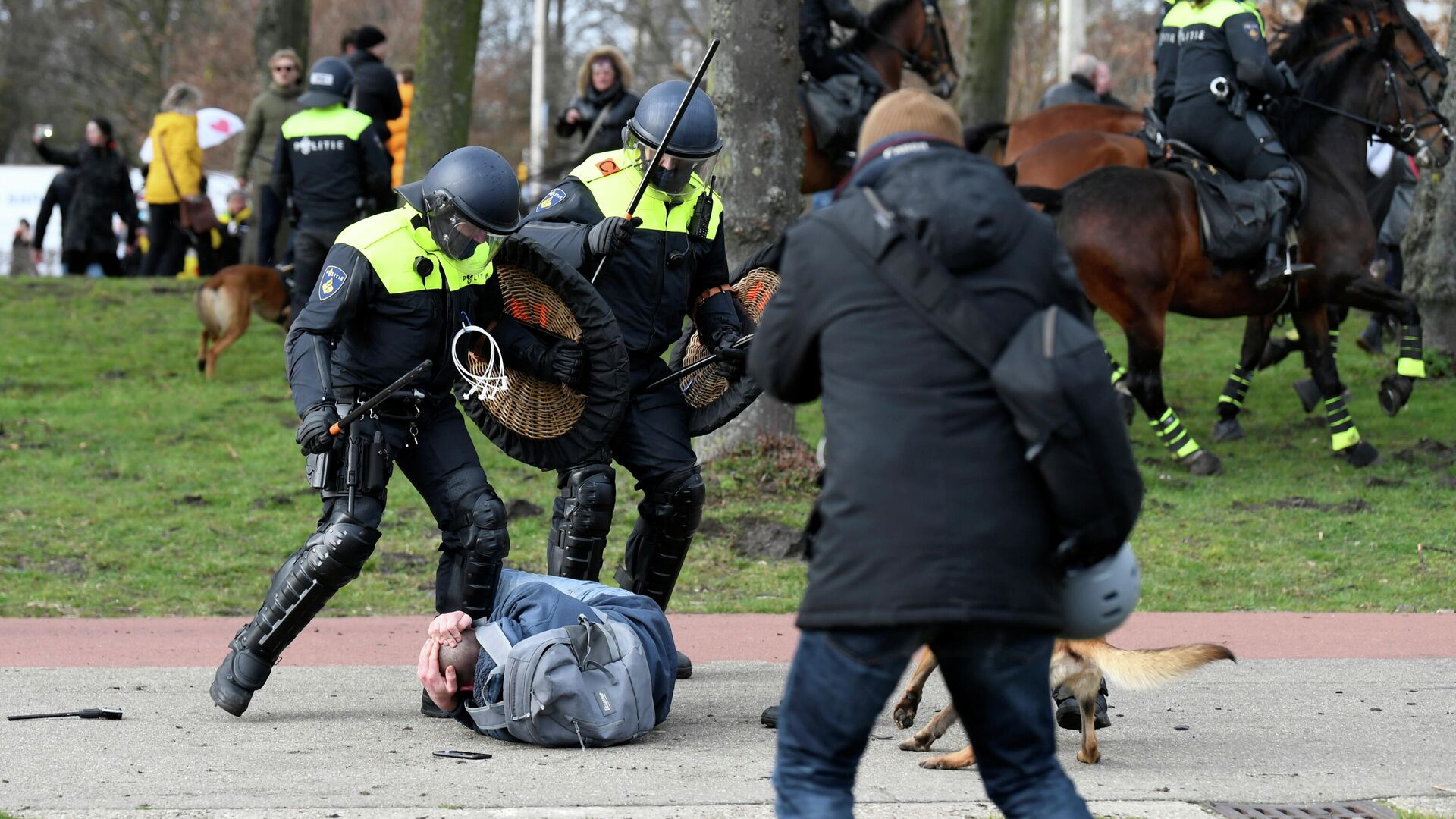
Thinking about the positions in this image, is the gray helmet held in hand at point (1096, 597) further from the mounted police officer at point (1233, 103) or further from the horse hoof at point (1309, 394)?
the horse hoof at point (1309, 394)

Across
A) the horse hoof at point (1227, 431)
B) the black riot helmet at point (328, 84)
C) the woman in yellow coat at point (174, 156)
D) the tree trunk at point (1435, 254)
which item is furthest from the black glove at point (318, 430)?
the woman in yellow coat at point (174, 156)

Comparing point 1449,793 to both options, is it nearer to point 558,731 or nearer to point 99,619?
point 558,731

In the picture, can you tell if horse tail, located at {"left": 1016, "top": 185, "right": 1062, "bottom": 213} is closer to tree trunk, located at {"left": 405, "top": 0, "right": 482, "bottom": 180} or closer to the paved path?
the paved path

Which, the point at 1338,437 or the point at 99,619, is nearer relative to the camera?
the point at 99,619

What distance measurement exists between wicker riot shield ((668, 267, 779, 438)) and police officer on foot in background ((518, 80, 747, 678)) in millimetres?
100

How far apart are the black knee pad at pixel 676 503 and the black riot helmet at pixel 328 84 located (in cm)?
663

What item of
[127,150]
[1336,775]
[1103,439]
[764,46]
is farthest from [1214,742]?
[127,150]

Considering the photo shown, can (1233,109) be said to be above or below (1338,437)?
above

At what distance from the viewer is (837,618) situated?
122 inches

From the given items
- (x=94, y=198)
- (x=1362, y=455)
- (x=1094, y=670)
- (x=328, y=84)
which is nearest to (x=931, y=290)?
(x=1094, y=670)

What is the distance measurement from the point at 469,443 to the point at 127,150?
36.7 meters

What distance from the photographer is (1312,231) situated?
10633 millimetres

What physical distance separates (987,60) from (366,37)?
644cm

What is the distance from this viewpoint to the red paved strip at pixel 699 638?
6.67m
